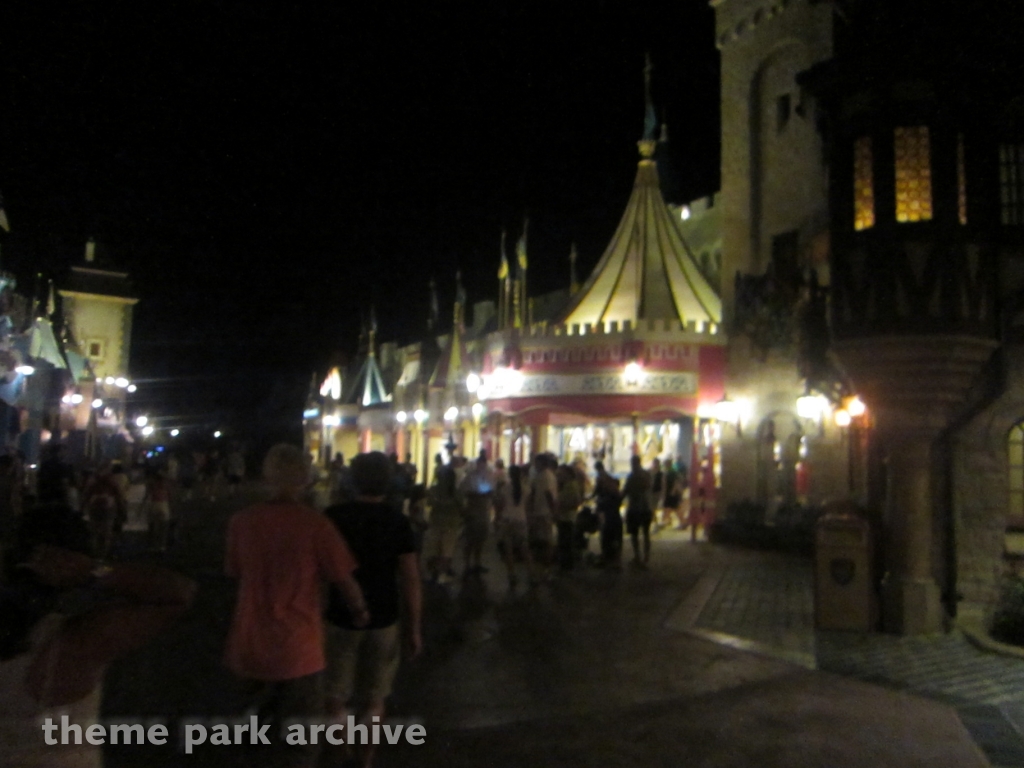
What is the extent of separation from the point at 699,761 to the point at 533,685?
1.98m

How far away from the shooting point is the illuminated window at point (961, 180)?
10.4 meters

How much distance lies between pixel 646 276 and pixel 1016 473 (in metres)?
11.4

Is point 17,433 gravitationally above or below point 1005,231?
below

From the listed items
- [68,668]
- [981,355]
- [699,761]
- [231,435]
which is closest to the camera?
[68,668]

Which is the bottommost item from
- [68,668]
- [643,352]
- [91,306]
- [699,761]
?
[699,761]

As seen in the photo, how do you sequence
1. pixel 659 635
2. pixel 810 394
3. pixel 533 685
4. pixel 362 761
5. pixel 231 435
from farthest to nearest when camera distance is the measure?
pixel 231 435 < pixel 810 394 < pixel 659 635 < pixel 533 685 < pixel 362 761

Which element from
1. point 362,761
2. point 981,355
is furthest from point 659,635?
point 362,761

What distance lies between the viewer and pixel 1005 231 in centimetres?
1066

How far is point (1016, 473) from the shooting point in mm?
11703

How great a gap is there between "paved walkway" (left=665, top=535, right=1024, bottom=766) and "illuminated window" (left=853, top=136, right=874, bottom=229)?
451 centimetres

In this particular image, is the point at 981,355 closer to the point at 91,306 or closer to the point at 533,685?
the point at 533,685

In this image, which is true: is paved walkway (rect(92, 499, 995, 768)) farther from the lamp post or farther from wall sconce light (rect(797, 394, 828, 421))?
the lamp post

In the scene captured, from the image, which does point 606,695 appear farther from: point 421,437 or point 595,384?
point 421,437

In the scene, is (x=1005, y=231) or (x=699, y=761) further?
(x=1005, y=231)
